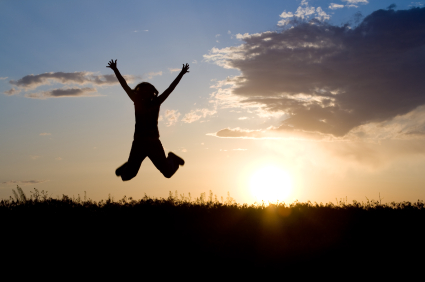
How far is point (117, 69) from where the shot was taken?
29.4ft

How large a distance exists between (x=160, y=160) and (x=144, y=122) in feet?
3.84

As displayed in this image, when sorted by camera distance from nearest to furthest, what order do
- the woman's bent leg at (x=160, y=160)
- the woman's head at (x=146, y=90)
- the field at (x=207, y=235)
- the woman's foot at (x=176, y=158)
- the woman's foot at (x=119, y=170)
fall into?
the field at (x=207, y=235) → the woman's head at (x=146, y=90) → the woman's bent leg at (x=160, y=160) → the woman's foot at (x=119, y=170) → the woman's foot at (x=176, y=158)

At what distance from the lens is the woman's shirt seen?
884 centimetres

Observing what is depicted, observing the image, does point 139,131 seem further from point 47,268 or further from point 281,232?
point 281,232

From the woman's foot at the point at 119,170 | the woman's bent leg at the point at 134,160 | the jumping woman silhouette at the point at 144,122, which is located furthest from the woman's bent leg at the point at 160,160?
the woman's foot at the point at 119,170

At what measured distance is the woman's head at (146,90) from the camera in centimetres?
897

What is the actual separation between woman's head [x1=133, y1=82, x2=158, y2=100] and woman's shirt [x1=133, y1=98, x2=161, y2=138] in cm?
15

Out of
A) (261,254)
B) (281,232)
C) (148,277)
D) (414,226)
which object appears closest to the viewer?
(148,277)

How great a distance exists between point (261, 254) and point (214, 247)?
3.96ft

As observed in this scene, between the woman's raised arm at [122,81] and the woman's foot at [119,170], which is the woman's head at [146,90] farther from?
the woman's foot at [119,170]

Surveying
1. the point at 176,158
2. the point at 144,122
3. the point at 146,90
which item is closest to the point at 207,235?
the point at 176,158

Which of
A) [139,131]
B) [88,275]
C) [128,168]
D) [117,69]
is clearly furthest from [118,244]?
[117,69]

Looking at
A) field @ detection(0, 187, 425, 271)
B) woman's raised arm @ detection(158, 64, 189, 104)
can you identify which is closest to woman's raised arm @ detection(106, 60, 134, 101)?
woman's raised arm @ detection(158, 64, 189, 104)

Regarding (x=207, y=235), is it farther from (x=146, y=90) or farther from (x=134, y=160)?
(x=146, y=90)
